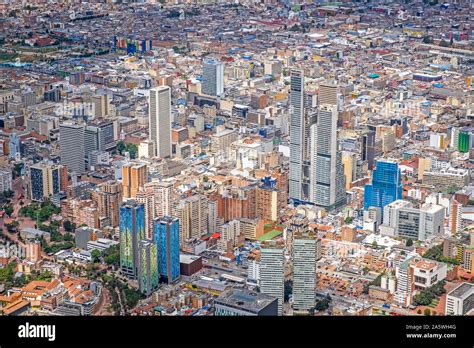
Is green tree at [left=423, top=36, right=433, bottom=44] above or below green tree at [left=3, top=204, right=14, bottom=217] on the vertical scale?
above

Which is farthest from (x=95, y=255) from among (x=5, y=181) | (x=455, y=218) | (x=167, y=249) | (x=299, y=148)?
(x=455, y=218)

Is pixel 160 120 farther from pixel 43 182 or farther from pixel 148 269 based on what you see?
pixel 148 269

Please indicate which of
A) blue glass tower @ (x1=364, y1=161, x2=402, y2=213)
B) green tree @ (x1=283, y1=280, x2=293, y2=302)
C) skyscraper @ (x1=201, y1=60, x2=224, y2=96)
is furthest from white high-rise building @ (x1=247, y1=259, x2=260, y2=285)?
skyscraper @ (x1=201, y1=60, x2=224, y2=96)

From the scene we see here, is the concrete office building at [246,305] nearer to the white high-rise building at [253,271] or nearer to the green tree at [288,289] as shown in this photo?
the green tree at [288,289]

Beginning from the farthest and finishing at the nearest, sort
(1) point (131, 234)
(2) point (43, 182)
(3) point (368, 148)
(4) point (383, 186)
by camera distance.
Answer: (3) point (368, 148) → (2) point (43, 182) → (4) point (383, 186) → (1) point (131, 234)

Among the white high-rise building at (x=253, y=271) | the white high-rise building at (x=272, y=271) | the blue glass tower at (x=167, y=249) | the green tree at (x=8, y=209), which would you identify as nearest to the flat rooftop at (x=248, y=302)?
the white high-rise building at (x=272, y=271)

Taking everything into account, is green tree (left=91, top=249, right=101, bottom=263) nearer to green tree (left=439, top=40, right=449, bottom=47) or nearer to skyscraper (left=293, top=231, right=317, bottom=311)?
skyscraper (left=293, top=231, right=317, bottom=311)
